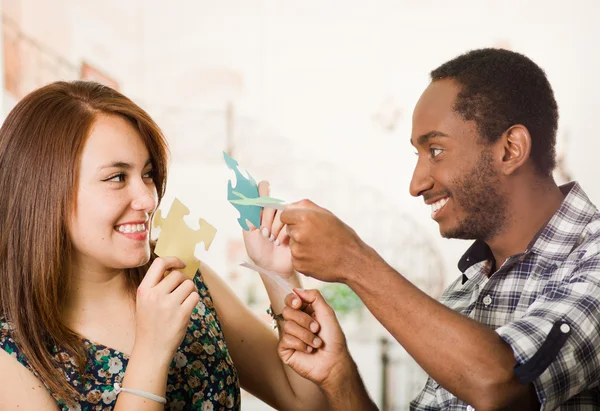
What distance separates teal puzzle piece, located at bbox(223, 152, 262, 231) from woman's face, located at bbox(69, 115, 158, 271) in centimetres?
20

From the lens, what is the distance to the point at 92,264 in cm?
172

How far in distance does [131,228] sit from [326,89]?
3.40 meters

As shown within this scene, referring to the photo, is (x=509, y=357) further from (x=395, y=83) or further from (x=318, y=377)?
(x=395, y=83)

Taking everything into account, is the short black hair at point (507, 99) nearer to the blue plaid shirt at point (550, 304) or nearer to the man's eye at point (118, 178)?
the blue plaid shirt at point (550, 304)

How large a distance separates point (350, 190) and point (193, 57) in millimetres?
1515

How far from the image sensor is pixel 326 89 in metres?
4.88

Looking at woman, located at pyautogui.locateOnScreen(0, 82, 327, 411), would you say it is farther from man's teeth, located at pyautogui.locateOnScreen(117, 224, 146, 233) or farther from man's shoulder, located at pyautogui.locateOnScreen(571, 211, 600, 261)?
man's shoulder, located at pyautogui.locateOnScreen(571, 211, 600, 261)

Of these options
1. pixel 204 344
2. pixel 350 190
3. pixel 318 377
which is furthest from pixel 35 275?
pixel 350 190

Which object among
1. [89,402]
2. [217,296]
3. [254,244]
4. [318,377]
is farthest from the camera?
[217,296]

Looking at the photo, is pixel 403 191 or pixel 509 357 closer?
pixel 509 357

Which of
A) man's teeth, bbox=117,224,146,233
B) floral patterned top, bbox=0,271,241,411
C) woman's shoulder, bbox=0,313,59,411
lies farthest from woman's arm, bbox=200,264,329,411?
woman's shoulder, bbox=0,313,59,411

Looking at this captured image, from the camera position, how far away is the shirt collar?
5.21ft

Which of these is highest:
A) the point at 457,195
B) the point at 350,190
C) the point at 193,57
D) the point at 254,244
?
the point at 193,57

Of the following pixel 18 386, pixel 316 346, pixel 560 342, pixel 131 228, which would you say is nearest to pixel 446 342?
pixel 560 342
